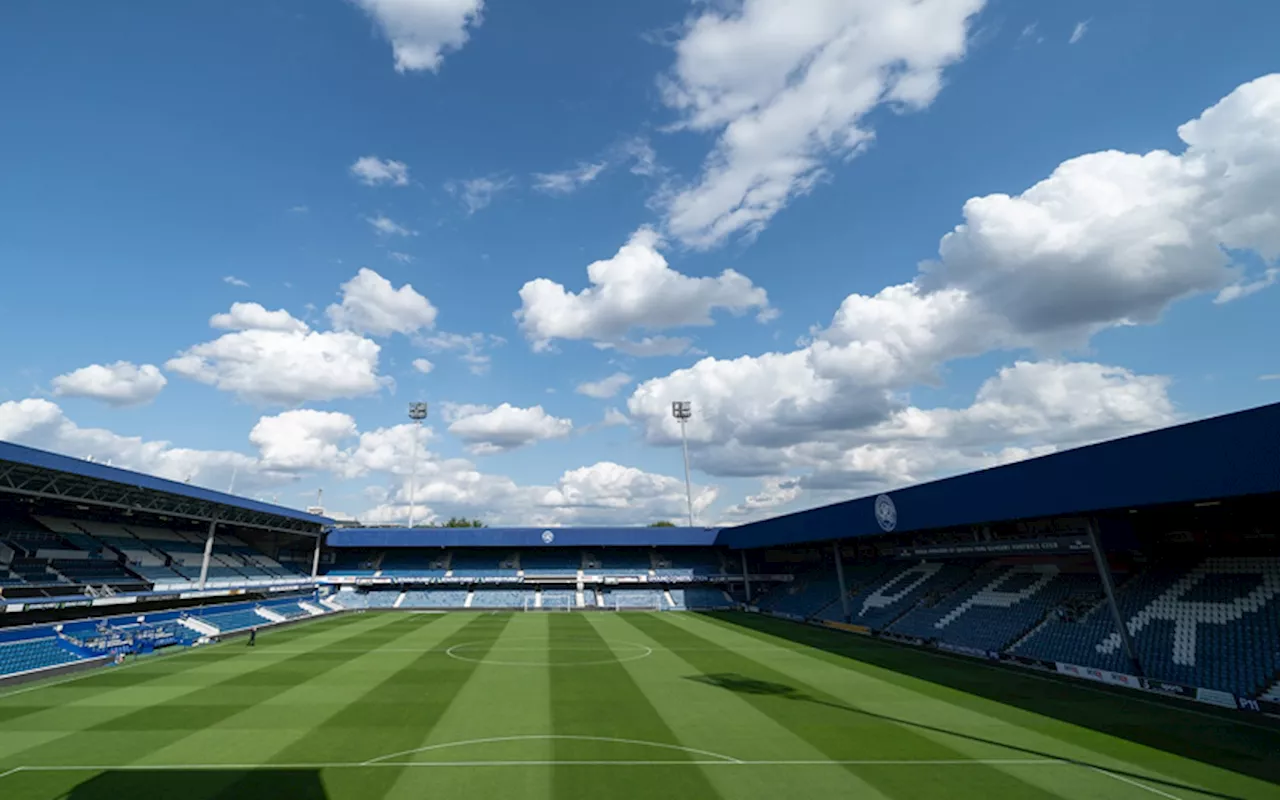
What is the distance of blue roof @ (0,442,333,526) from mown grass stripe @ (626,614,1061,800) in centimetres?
3114

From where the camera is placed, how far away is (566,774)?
1226cm

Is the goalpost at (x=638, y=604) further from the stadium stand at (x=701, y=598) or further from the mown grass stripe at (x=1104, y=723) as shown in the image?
the mown grass stripe at (x=1104, y=723)

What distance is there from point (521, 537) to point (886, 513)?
126 ft

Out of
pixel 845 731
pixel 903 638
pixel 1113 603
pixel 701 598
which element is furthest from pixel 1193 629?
pixel 701 598

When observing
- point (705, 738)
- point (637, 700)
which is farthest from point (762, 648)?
point (705, 738)

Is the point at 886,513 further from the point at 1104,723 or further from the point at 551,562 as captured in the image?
the point at 551,562

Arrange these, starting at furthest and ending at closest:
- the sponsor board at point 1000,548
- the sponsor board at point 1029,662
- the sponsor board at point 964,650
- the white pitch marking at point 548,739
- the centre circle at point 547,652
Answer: the sponsor board at point 964,650
the centre circle at point 547,652
the sponsor board at point 1000,548
the sponsor board at point 1029,662
the white pitch marking at point 548,739

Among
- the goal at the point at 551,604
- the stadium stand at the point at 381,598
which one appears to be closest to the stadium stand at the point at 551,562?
the goal at the point at 551,604

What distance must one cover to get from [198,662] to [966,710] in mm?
31838

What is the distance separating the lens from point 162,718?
16.8 m

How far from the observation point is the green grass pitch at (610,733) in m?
11.8

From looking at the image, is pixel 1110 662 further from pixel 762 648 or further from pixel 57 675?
pixel 57 675

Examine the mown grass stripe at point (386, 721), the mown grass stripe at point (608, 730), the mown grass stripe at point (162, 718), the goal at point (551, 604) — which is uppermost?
the goal at point (551, 604)

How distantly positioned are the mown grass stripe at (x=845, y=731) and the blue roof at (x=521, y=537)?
32.1 metres
